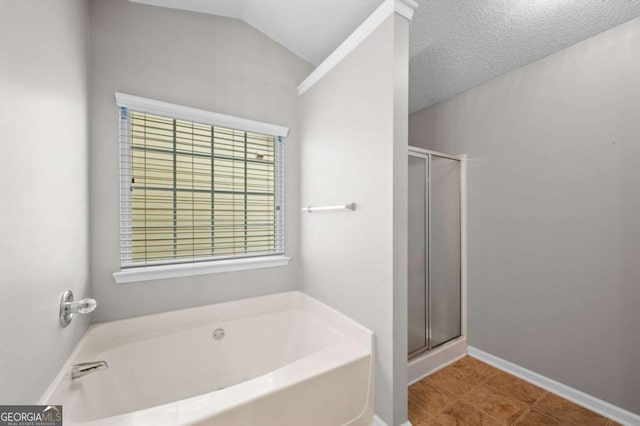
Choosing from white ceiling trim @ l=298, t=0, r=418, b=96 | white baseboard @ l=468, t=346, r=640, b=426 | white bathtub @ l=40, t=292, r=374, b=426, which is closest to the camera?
white bathtub @ l=40, t=292, r=374, b=426

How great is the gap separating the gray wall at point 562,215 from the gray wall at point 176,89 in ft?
5.48

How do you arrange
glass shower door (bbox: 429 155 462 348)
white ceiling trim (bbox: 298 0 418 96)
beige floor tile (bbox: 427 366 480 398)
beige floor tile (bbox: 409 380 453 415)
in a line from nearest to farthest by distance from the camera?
white ceiling trim (bbox: 298 0 418 96) < beige floor tile (bbox: 409 380 453 415) < beige floor tile (bbox: 427 366 480 398) < glass shower door (bbox: 429 155 462 348)

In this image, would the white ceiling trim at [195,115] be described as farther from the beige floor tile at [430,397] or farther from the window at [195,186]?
the beige floor tile at [430,397]

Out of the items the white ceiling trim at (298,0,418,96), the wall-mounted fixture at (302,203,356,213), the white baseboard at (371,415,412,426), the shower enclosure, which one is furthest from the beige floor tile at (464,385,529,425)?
the white ceiling trim at (298,0,418,96)

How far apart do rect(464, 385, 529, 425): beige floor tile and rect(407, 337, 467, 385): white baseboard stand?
298 millimetres

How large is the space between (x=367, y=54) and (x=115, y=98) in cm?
161

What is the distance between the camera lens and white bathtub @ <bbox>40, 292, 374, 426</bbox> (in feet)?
3.50

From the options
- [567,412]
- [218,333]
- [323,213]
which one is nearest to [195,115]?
[323,213]

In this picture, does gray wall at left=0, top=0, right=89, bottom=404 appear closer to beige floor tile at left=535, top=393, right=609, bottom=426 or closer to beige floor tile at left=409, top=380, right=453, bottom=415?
beige floor tile at left=409, top=380, right=453, bottom=415

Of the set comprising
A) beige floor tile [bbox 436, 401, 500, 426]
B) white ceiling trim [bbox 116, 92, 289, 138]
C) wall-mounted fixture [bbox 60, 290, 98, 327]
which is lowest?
beige floor tile [bbox 436, 401, 500, 426]

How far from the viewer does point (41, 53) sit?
0.96 metres

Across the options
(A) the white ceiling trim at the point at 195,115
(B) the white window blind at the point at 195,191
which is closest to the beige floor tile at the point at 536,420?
(B) the white window blind at the point at 195,191

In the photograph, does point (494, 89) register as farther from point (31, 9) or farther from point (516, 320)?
point (31, 9)

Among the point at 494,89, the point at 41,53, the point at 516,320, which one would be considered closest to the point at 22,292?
the point at 41,53
